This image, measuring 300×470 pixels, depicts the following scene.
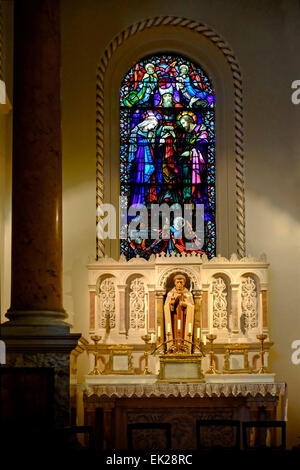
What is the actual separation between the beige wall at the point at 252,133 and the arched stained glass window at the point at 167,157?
707 millimetres

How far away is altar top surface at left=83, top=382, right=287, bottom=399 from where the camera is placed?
1102 cm

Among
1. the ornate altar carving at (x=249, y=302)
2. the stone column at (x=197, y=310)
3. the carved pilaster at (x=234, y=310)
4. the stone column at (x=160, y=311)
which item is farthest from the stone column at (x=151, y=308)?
the ornate altar carving at (x=249, y=302)

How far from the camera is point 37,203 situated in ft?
28.1

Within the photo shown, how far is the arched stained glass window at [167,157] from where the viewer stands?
543 inches

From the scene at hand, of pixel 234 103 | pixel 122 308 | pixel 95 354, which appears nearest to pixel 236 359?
pixel 122 308

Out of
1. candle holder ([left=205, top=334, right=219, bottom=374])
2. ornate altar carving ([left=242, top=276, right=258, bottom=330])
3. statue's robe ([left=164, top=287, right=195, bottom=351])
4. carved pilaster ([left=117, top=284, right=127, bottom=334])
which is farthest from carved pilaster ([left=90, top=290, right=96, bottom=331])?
ornate altar carving ([left=242, top=276, right=258, bottom=330])

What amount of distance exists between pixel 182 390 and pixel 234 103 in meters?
5.18

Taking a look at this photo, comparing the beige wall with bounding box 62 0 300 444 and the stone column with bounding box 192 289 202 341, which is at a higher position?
the beige wall with bounding box 62 0 300 444

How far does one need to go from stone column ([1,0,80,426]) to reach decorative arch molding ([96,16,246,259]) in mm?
4640

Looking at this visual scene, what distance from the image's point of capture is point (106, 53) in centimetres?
1405

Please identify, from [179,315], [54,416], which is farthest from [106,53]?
[54,416]

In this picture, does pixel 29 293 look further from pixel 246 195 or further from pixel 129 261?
pixel 246 195

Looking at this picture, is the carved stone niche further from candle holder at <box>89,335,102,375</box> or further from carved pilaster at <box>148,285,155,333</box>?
candle holder at <box>89,335,102,375</box>

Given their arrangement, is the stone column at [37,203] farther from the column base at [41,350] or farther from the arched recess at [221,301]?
the arched recess at [221,301]
